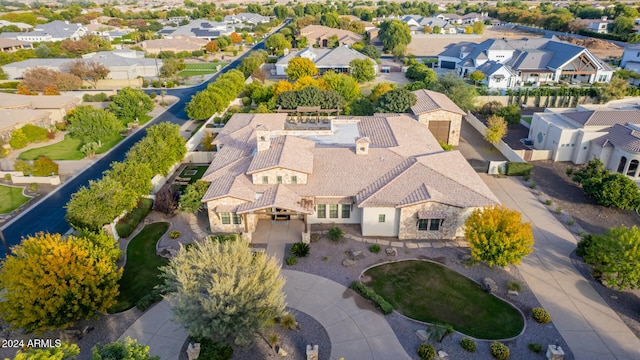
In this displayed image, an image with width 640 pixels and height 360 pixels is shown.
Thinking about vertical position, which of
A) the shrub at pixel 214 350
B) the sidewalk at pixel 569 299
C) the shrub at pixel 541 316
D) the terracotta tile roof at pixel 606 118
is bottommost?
the sidewalk at pixel 569 299

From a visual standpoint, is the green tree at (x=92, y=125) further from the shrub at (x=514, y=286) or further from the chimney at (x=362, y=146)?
the shrub at (x=514, y=286)

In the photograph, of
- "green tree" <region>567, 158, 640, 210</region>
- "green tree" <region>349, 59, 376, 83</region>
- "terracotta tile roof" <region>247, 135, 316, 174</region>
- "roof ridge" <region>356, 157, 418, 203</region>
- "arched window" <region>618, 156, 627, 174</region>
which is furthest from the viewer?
"green tree" <region>349, 59, 376, 83</region>

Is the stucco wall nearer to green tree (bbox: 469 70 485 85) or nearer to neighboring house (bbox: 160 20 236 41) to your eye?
green tree (bbox: 469 70 485 85)

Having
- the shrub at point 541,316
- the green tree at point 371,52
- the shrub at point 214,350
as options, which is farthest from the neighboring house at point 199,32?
the shrub at point 541,316

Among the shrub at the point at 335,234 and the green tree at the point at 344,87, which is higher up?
the green tree at the point at 344,87

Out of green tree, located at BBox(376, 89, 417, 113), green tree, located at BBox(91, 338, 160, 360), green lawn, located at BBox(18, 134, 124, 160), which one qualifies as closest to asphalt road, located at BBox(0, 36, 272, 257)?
green lawn, located at BBox(18, 134, 124, 160)

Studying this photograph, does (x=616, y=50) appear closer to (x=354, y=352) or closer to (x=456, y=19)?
(x=456, y=19)

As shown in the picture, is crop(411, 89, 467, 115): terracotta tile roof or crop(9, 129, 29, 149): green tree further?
crop(411, 89, 467, 115): terracotta tile roof

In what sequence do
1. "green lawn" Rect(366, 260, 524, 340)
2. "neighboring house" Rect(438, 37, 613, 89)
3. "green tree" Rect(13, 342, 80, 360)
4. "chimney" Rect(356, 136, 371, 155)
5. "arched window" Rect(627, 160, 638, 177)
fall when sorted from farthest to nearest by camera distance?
"neighboring house" Rect(438, 37, 613, 89) < "arched window" Rect(627, 160, 638, 177) < "chimney" Rect(356, 136, 371, 155) < "green lawn" Rect(366, 260, 524, 340) < "green tree" Rect(13, 342, 80, 360)
